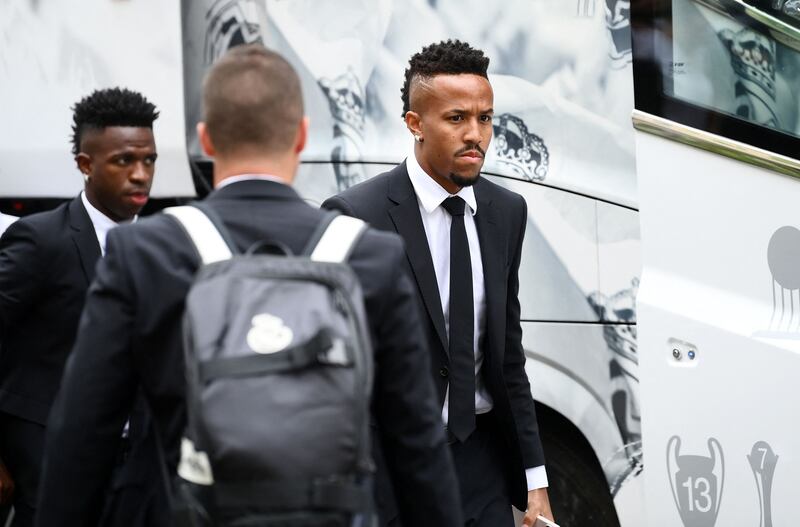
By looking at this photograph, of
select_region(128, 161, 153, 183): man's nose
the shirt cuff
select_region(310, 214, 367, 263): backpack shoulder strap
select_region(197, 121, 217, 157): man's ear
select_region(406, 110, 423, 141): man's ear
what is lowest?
the shirt cuff

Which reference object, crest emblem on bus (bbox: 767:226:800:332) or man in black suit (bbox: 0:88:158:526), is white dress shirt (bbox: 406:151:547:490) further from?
crest emblem on bus (bbox: 767:226:800:332)

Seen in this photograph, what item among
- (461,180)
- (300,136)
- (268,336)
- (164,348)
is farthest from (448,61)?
(268,336)

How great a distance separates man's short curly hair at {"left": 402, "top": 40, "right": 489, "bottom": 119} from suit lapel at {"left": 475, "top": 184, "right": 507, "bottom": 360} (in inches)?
14.7

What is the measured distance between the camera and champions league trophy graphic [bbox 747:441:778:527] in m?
4.51

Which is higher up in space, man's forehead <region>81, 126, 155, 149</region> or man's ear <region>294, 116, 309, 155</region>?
man's forehead <region>81, 126, 155, 149</region>

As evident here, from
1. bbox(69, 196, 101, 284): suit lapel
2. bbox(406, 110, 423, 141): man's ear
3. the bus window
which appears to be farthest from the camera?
the bus window

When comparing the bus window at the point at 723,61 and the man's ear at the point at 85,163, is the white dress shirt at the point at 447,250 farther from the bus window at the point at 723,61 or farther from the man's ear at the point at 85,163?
the bus window at the point at 723,61

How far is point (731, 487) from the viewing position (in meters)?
4.54

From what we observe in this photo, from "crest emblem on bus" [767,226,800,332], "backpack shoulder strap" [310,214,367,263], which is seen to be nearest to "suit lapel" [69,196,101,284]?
"backpack shoulder strap" [310,214,367,263]

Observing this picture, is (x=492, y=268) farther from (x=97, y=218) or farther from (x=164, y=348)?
(x=164, y=348)

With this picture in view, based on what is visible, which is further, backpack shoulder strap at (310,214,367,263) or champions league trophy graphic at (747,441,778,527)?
champions league trophy graphic at (747,441,778,527)

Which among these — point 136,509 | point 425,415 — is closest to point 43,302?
point 136,509

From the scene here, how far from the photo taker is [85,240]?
12.8ft

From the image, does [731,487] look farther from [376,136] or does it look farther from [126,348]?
[126,348]
